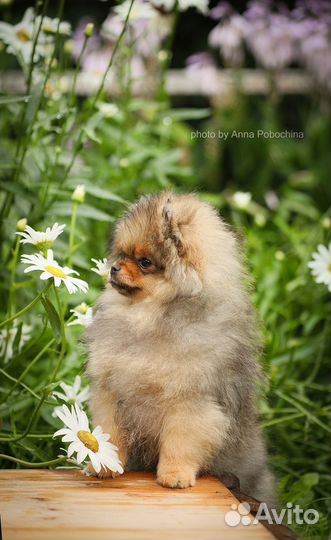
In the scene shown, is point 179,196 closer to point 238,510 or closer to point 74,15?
point 238,510

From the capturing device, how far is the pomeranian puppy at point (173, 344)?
212 centimetres

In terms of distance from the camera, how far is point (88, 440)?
2.10 metres

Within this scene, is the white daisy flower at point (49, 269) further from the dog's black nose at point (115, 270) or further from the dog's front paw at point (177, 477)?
the dog's front paw at point (177, 477)

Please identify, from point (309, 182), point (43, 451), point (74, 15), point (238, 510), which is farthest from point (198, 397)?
point (74, 15)

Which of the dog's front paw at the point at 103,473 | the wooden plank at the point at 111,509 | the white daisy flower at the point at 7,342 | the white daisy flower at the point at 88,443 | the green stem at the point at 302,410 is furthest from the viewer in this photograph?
the green stem at the point at 302,410

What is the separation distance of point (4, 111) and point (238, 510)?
2.46 meters

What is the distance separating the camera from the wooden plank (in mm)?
1796

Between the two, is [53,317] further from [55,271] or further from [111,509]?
[111,509]

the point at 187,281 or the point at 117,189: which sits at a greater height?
the point at 187,281

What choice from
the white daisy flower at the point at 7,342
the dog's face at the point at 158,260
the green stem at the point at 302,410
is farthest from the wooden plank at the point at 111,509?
the green stem at the point at 302,410

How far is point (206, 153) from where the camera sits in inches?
239

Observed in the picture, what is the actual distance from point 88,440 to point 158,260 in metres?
0.51

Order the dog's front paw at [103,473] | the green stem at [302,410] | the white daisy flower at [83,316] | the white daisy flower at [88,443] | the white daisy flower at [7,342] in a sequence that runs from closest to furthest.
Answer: the white daisy flower at [88,443] → the dog's front paw at [103,473] → the white daisy flower at [83,316] → the white daisy flower at [7,342] → the green stem at [302,410]

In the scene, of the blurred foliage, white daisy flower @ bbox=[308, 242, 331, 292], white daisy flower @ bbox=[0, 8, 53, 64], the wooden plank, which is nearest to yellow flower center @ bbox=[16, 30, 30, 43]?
white daisy flower @ bbox=[0, 8, 53, 64]
